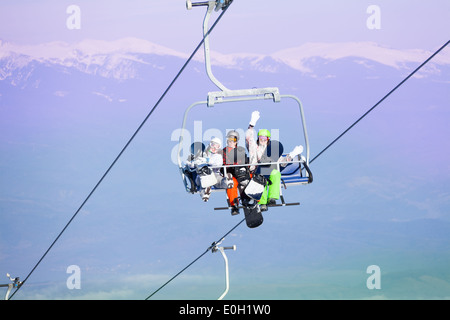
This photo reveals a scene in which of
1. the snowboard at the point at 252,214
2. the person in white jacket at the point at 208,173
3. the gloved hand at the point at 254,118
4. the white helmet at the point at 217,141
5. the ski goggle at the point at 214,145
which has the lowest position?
the snowboard at the point at 252,214

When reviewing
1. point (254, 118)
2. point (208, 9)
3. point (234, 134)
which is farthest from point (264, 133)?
point (208, 9)

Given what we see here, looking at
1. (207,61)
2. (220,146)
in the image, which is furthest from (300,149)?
(207,61)

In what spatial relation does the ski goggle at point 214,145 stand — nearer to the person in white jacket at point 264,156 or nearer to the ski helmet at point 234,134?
the ski helmet at point 234,134

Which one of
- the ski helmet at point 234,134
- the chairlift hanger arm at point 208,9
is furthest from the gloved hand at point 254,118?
the chairlift hanger arm at point 208,9

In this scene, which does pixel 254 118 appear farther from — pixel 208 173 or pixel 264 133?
pixel 208 173

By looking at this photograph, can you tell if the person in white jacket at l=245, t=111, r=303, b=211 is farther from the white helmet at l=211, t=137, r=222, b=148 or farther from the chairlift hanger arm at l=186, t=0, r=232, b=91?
the chairlift hanger arm at l=186, t=0, r=232, b=91

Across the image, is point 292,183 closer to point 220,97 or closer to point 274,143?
point 274,143

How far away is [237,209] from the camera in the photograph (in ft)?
35.8

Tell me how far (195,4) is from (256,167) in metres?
2.23

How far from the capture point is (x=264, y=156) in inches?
424

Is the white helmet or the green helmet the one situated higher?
the green helmet

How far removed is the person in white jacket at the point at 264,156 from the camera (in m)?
10.6

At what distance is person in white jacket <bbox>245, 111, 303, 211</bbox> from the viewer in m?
10.6

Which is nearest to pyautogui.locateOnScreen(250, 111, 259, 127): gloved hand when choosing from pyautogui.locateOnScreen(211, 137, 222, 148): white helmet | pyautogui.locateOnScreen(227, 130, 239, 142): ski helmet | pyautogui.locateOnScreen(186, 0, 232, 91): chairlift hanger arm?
pyautogui.locateOnScreen(227, 130, 239, 142): ski helmet
